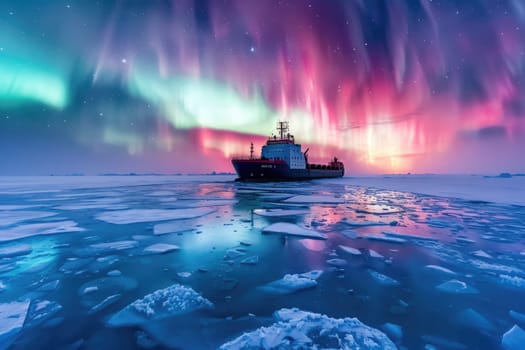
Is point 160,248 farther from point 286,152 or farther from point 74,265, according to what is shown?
point 286,152

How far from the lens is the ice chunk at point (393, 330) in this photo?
2.01 meters

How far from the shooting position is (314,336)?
78.9 inches

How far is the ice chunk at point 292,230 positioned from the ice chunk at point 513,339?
10.7 feet

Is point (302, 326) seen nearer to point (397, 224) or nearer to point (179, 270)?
point (179, 270)

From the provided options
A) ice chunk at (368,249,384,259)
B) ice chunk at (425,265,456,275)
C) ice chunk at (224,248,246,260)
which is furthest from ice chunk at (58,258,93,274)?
ice chunk at (425,265,456,275)

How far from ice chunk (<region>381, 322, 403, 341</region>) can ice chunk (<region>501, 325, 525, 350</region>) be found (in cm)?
77

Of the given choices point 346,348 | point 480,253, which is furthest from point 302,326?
point 480,253

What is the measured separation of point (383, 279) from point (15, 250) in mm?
6409

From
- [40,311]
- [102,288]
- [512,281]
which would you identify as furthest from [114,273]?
[512,281]

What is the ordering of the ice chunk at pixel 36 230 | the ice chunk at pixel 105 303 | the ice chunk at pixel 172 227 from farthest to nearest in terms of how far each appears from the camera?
the ice chunk at pixel 172 227 → the ice chunk at pixel 36 230 → the ice chunk at pixel 105 303

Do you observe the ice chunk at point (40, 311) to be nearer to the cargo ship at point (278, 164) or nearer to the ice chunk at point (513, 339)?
the ice chunk at point (513, 339)

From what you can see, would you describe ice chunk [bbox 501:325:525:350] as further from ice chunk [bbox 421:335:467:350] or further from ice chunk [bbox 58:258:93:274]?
ice chunk [bbox 58:258:93:274]

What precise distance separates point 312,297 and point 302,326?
60cm

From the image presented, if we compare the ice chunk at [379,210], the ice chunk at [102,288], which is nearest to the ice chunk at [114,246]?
the ice chunk at [102,288]
